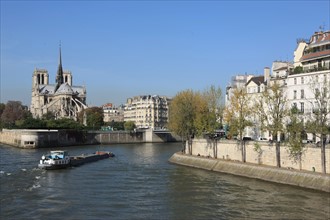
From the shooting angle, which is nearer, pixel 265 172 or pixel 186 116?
pixel 265 172

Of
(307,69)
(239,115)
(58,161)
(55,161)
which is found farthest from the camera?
(307,69)

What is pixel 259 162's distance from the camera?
178ft

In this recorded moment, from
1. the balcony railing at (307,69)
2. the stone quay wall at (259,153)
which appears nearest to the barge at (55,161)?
the stone quay wall at (259,153)

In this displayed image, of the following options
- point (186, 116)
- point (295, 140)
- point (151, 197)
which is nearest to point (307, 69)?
point (295, 140)

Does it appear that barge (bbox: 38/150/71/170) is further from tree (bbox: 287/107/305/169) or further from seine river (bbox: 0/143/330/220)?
tree (bbox: 287/107/305/169)

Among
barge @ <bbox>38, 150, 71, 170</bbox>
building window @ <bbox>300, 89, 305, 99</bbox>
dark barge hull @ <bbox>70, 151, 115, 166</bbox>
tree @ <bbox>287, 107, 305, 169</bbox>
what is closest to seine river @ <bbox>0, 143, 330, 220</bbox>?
barge @ <bbox>38, 150, 71, 170</bbox>

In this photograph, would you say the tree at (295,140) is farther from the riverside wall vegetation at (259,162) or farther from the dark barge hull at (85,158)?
the dark barge hull at (85,158)

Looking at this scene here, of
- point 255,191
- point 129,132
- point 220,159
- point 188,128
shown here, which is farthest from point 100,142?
point 255,191

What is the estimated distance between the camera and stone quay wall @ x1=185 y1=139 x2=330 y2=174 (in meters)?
46.0

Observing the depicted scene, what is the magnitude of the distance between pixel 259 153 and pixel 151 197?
1904 cm

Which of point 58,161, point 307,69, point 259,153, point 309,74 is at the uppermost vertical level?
point 307,69

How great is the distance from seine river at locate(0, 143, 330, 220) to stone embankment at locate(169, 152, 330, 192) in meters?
1.24

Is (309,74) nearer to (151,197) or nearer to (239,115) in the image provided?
(239,115)

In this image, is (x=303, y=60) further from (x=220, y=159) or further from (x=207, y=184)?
(x=207, y=184)
